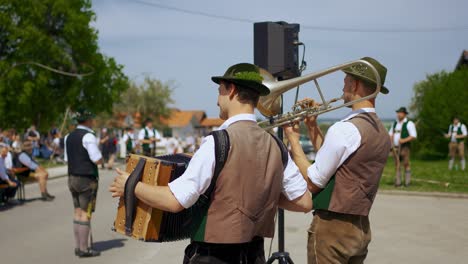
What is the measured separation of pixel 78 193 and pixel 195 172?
471 cm

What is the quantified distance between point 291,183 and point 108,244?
5793 millimetres

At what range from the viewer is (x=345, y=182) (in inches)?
134

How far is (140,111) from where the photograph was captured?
221 ft

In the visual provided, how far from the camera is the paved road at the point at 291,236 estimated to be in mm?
7218

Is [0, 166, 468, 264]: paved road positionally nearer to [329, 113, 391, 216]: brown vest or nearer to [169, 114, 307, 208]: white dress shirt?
[329, 113, 391, 216]: brown vest

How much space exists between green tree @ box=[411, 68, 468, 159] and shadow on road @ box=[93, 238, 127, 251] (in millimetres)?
22672

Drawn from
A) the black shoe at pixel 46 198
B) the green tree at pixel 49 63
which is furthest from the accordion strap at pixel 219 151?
the green tree at pixel 49 63

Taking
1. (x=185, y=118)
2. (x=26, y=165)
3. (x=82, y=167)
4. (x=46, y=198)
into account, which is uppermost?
(x=82, y=167)

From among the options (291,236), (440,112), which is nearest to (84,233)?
(291,236)

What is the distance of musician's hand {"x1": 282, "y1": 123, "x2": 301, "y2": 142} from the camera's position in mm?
3677

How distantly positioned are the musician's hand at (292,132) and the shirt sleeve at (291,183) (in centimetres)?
66

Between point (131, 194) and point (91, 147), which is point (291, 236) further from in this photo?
point (131, 194)

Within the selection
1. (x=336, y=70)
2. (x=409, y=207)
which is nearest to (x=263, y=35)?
(x=336, y=70)

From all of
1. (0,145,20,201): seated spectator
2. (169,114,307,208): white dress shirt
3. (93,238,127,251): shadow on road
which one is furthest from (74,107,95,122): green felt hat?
(0,145,20,201): seated spectator
